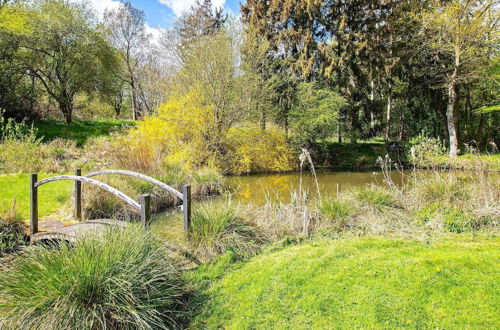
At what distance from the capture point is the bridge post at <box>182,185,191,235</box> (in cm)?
387

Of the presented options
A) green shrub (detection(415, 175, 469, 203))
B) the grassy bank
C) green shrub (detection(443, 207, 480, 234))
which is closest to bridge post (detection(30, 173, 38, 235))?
green shrub (detection(443, 207, 480, 234))

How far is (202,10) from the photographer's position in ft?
85.6

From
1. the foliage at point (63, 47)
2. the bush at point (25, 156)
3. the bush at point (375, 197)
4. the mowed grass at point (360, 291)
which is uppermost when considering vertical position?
the foliage at point (63, 47)

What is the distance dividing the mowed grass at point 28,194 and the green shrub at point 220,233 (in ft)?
11.4

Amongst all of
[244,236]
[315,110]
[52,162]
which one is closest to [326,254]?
[244,236]

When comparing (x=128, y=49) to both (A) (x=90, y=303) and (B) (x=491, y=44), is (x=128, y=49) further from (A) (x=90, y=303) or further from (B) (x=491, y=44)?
(A) (x=90, y=303)

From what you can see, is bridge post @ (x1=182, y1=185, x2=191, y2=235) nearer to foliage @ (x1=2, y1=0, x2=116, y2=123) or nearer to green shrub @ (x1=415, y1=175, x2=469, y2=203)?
green shrub @ (x1=415, y1=175, x2=469, y2=203)

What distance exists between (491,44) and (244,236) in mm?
19165

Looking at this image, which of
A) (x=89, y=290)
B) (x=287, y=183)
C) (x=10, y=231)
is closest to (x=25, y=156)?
(x=10, y=231)

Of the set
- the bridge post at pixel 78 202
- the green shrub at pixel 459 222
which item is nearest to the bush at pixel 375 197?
the green shrub at pixel 459 222

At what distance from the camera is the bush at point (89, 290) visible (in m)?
2.36

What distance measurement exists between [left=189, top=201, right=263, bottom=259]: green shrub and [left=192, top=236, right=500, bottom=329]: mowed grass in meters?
0.49

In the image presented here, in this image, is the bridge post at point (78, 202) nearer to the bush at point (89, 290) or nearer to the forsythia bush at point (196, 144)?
the bush at point (89, 290)

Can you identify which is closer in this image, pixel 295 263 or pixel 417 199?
pixel 295 263
